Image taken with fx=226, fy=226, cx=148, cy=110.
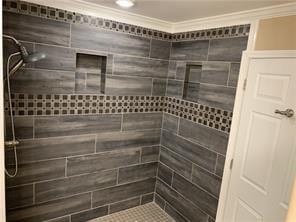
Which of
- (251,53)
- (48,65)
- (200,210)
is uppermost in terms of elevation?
(251,53)

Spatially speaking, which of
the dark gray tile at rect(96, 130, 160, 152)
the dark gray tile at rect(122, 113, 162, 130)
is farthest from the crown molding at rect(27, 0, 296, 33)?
the dark gray tile at rect(96, 130, 160, 152)

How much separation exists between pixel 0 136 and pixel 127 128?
1431 millimetres

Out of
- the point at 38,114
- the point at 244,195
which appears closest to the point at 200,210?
the point at 244,195

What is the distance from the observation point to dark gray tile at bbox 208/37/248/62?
1.86 m

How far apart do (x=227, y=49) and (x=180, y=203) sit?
167 centimetres

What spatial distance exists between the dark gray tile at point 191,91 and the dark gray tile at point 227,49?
1.16ft

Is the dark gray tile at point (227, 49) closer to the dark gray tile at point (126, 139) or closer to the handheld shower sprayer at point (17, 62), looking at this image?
the dark gray tile at point (126, 139)

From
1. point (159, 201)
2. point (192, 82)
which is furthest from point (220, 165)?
point (159, 201)

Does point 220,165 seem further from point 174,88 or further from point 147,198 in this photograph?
point 147,198

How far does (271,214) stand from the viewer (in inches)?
65.2

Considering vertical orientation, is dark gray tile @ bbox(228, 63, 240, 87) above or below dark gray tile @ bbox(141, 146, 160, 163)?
above

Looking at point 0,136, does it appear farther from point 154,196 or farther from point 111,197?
point 154,196

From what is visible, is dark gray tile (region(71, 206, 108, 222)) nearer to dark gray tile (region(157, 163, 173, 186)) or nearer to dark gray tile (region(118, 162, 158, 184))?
dark gray tile (region(118, 162, 158, 184))

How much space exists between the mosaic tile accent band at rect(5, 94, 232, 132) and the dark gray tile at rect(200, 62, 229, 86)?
249 millimetres
